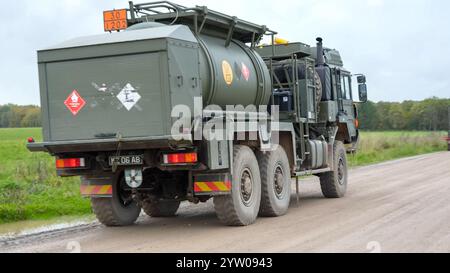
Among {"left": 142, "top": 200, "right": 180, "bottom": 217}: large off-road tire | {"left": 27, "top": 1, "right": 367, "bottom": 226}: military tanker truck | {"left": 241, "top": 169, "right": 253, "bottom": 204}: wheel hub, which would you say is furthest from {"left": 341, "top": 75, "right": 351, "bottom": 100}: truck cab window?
{"left": 241, "top": 169, "right": 253, "bottom": 204}: wheel hub

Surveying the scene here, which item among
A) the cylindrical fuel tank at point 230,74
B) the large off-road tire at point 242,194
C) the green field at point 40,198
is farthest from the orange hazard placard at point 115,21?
the green field at point 40,198

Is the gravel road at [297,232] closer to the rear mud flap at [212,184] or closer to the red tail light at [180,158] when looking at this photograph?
the rear mud flap at [212,184]

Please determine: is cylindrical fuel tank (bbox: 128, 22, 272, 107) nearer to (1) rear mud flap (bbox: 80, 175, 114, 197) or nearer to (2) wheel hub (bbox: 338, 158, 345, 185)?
(1) rear mud flap (bbox: 80, 175, 114, 197)

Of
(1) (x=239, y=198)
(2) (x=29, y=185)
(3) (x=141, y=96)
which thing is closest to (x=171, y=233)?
(1) (x=239, y=198)

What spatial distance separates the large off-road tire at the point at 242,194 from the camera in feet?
33.7

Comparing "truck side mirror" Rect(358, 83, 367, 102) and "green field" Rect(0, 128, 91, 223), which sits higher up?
"truck side mirror" Rect(358, 83, 367, 102)

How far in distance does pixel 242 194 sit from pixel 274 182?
1.45m

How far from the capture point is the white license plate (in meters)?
9.88

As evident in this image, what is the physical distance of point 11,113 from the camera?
185 feet

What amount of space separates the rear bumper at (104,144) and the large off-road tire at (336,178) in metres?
6.54

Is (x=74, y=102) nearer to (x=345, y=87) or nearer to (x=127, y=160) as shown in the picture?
→ (x=127, y=160)

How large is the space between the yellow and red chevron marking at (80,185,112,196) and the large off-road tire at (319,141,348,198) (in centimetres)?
623

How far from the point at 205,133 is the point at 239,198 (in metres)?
1.31

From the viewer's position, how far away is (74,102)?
9711mm
